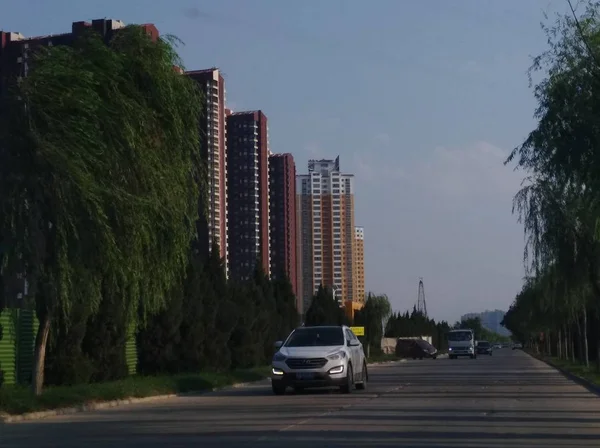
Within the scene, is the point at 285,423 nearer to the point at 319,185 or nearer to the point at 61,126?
the point at 61,126

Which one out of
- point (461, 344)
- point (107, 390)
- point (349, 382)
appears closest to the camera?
point (107, 390)

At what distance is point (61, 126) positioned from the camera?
2169cm

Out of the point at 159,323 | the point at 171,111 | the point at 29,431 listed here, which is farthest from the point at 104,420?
the point at 159,323

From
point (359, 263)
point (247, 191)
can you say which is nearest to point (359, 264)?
point (359, 263)

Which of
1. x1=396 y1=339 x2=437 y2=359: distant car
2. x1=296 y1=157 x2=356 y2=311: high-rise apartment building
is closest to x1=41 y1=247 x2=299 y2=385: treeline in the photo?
x1=396 y1=339 x2=437 y2=359: distant car

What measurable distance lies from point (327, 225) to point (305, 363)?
111 meters

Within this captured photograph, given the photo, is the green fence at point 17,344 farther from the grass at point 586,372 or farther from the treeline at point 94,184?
the grass at point 586,372

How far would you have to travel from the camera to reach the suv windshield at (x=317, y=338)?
28312mm

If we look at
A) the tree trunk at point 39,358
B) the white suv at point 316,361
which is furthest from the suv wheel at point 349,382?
the tree trunk at point 39,358

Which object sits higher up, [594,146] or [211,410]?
[594,146]

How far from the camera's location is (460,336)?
302 ft

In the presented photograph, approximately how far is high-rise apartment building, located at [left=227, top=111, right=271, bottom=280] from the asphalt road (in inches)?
2214

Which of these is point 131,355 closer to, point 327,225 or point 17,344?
point 17,344

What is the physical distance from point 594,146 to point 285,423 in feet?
23.5
